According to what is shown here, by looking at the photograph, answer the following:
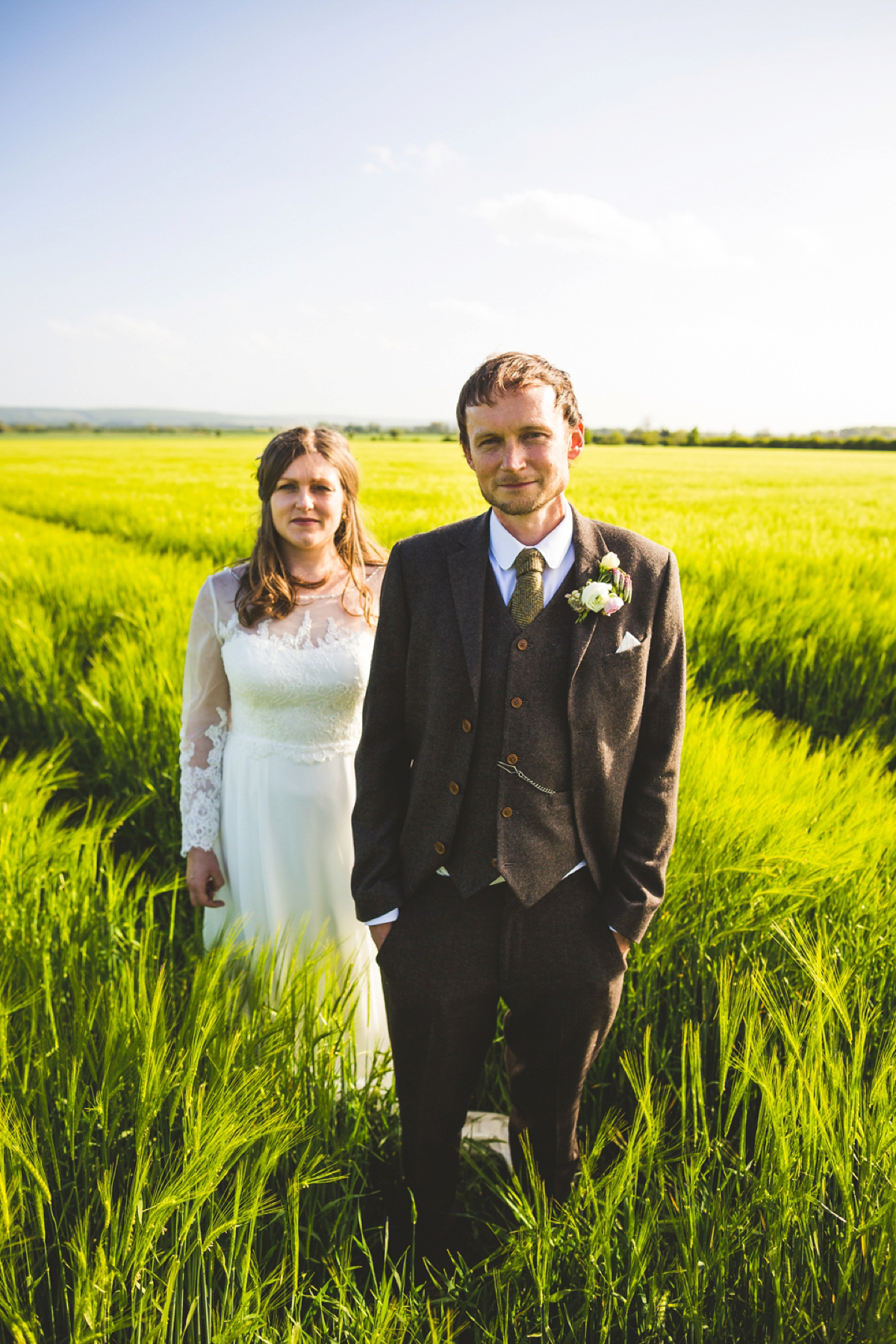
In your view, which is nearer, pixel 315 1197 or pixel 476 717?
pixel 476 717

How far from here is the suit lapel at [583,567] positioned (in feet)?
4.57

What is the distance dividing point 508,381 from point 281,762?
1317mm

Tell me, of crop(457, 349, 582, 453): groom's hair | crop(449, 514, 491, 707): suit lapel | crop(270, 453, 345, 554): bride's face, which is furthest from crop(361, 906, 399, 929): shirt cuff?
crop(270, 453, 345, 554): bride's face

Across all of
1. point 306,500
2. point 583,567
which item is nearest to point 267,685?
point 306,500

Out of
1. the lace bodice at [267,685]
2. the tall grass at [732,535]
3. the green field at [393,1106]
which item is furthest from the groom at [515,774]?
the tall grass at [732,535]

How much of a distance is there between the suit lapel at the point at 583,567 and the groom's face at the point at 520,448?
0.46ft

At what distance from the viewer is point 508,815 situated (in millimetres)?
1438

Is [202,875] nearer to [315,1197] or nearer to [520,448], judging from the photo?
[315,1197]

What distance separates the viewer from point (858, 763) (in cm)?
286

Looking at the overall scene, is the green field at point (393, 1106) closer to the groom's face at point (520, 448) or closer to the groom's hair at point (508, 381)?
the groom's face at point (520, 448)

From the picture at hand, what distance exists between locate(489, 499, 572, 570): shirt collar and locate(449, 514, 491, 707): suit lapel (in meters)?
0.03

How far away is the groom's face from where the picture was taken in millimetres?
1305

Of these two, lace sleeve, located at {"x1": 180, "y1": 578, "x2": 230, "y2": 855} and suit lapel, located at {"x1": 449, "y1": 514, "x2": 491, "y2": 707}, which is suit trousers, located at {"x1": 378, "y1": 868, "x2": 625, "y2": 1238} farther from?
Answer: lace sleeve, located at {"x1": 180, "y1": 578, "x2": 230, "y2": 855}

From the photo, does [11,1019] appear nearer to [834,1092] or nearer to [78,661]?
A: [834,1092]
